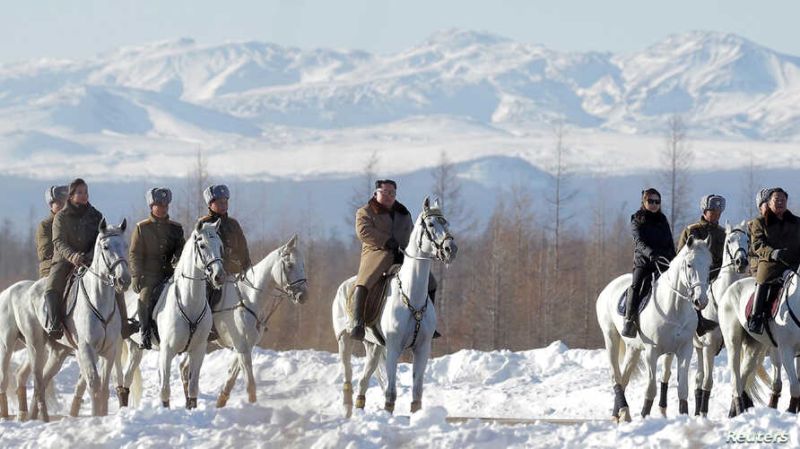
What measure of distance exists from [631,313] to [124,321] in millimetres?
6428

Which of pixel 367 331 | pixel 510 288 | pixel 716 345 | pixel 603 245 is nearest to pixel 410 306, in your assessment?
pixel 367 331

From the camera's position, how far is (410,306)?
20.3 m

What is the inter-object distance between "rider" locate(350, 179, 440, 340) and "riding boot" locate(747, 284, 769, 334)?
3919mm

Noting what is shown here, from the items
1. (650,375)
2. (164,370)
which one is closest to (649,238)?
(650,375)

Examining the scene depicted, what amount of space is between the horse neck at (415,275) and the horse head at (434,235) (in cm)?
14

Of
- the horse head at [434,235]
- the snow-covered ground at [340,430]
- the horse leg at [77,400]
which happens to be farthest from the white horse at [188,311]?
the horse head at [434,235]

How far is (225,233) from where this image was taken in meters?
23.3

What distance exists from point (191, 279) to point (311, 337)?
39414 millimetres

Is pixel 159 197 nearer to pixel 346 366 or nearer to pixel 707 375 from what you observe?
pixel 346 366

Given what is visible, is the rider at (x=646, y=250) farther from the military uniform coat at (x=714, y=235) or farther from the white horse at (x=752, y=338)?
the military uniform coat at (x=714, y=235)

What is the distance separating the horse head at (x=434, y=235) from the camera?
63.5 feet

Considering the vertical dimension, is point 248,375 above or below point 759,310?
below

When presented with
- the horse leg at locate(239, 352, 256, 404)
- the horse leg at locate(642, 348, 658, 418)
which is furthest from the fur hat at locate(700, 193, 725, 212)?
the horse leg at locate(239, 352, 256, 404)

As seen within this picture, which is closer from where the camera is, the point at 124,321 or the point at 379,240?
the point at 379,240
